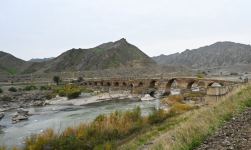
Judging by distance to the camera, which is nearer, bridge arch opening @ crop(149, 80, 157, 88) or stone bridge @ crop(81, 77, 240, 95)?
stone bridge @ crop(81, 77, 240, 95)

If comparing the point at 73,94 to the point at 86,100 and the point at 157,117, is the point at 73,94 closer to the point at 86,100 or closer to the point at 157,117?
the point at 86,100

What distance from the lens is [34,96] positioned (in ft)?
282

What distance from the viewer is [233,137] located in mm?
9070

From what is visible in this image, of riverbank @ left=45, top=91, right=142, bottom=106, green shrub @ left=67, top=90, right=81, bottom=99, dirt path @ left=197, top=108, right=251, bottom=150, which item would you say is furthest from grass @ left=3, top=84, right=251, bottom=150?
green shrub @ left=67, top=90, right=81, bottom=99

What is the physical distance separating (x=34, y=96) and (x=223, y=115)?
257 ft

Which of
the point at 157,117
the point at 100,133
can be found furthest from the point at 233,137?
the point at 157,117

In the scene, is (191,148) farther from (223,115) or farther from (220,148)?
(223,115)

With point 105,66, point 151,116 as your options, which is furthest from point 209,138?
point 105,66

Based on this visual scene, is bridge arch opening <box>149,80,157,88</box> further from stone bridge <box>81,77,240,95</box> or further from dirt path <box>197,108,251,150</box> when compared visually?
dirt path <box>197,108,251,150</box>

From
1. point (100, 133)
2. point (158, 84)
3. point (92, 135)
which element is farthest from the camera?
point (158, 84)

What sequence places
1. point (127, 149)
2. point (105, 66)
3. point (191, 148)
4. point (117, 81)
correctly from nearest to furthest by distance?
point (191, 148) < point (127, 149) < point (117, 81) < point (105, 66)

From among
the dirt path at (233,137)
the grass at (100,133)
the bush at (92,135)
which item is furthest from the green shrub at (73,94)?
the dirt path at (233,137)

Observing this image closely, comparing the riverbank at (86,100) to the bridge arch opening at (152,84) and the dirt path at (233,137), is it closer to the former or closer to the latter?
the bridge arch opening at (152,84)

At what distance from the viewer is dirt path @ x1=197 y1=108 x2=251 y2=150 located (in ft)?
27.3
